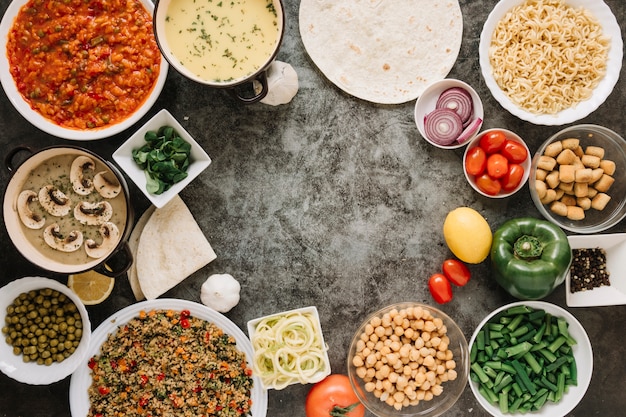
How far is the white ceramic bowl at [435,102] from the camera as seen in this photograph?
10.7 feet

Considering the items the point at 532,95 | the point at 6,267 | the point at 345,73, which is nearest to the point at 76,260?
the point at 6,267

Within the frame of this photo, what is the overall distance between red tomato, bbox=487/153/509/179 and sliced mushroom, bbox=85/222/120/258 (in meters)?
2.14

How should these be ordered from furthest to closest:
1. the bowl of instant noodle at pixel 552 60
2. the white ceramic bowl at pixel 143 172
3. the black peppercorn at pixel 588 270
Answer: the black peppercorn at pixel 588 270 < the bowl of instant noodle at pixel 552 60 < the white ceramic bowl at pixel 143 172

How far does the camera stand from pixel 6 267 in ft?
Result: 11.1

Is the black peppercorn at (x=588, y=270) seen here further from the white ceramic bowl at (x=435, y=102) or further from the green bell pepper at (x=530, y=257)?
the white ceramic bowl at (x=435, y=102)

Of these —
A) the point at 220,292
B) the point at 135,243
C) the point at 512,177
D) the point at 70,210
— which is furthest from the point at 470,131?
the point at 70,210

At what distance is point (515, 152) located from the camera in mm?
3242

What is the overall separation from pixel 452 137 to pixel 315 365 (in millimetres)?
1537

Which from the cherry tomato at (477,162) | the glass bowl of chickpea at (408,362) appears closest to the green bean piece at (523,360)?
the glass bowl of chickpea at (408,362)

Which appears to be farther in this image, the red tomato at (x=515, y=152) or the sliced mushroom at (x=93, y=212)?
the red tomato at (x=515, y=152)

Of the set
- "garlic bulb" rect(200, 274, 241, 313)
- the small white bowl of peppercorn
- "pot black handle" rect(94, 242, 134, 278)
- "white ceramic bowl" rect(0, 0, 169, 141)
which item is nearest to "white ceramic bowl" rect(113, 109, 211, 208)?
"white ceramic bowl" rect(0, 0, 169, 141)

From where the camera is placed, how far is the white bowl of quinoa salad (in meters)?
3.21

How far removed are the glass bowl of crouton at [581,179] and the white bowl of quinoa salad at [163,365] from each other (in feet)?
6.48

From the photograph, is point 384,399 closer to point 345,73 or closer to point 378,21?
point 345,73
